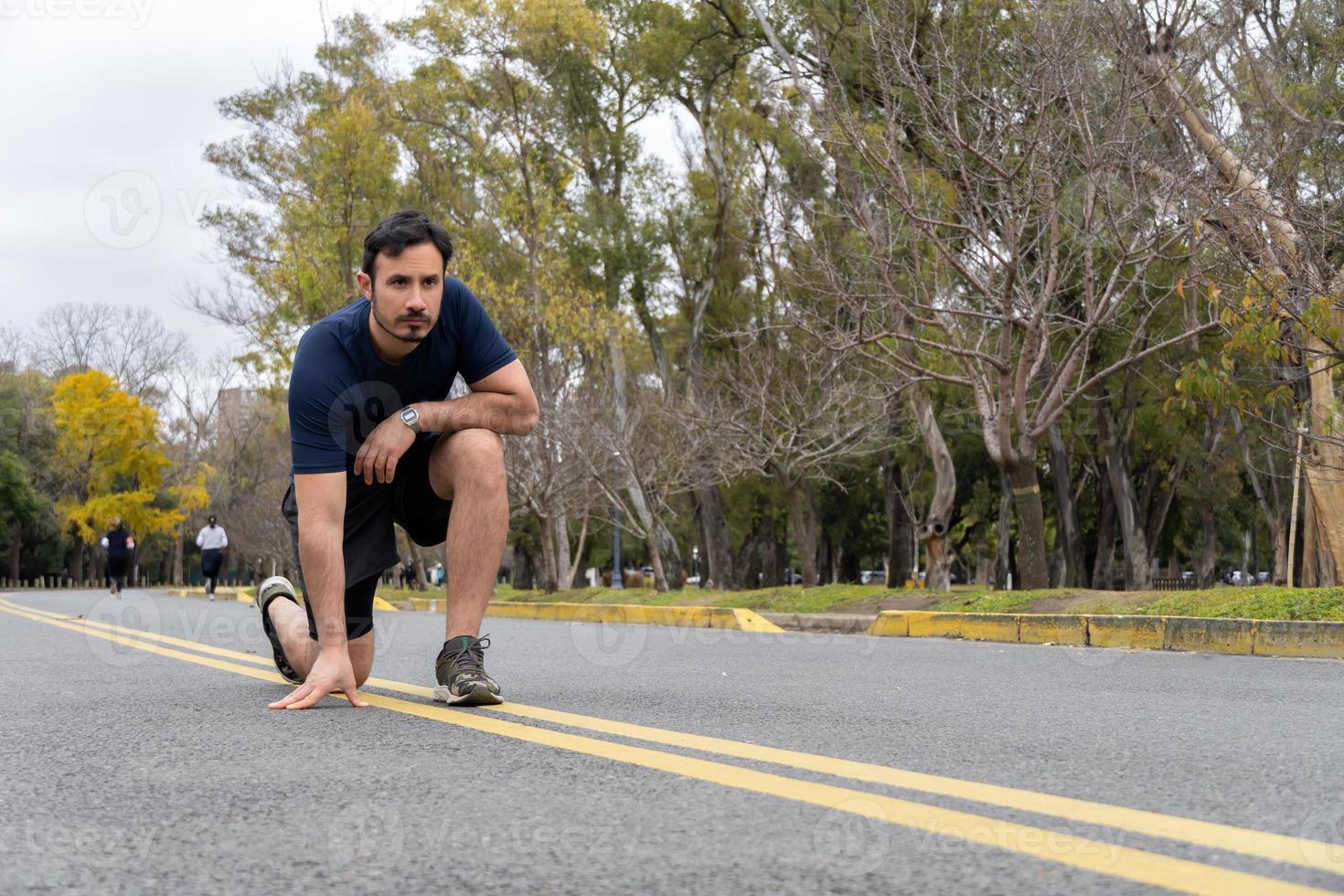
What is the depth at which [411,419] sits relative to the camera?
4.71 metres

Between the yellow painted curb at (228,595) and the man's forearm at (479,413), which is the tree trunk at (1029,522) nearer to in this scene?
the man's forearm at (479,413)

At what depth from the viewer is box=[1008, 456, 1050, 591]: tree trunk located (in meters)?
15.9

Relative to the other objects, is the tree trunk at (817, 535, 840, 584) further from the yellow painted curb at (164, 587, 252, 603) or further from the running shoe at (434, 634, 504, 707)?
the running shoe at (434, 634, 504, 707)

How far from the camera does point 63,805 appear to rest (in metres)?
2.92

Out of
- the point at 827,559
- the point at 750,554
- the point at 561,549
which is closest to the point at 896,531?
the point at 561,549

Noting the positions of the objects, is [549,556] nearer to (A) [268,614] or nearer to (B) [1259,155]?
(B) [1259,155]

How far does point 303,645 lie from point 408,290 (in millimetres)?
1480

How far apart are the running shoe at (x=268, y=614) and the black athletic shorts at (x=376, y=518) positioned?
39cm

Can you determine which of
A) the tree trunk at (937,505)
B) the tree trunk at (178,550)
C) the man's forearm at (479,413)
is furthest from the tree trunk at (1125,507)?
the tree trunk at (178,550)

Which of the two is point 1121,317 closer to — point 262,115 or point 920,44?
point 920,44

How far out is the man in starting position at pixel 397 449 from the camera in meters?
4.53

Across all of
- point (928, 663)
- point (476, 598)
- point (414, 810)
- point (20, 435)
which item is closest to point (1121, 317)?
point (928, 663)

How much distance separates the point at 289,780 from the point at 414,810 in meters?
0.51

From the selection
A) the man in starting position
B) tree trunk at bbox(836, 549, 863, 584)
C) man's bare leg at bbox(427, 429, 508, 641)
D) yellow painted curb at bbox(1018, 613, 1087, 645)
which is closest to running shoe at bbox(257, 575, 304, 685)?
the man in starting position
